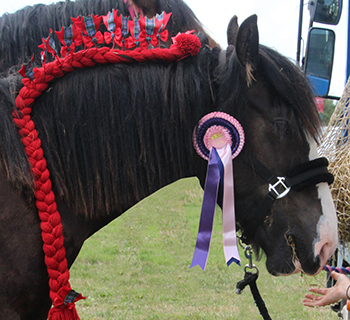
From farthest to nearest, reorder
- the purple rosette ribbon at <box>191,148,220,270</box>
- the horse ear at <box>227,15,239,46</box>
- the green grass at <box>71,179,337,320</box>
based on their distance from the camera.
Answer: the green grass at <box>71,179,337,320</box> < the horse ear at <box>227,15,239,46</box> < the purple rosette ribbon at <box>191,148,220,270</box>

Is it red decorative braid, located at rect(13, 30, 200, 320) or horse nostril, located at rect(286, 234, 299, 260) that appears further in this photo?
horse nostril, located at rect(286, 234, 299, 260)

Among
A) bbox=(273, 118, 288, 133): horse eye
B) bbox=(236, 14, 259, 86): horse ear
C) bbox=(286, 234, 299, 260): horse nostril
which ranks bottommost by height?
bbox=(286, 234, 299, 260): horse nostril

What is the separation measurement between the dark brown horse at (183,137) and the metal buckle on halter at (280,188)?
0.07 feet

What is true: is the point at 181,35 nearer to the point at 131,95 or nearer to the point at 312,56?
the point at 131,95

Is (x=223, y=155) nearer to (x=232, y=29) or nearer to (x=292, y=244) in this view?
(x=292, y=244)

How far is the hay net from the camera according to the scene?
214cm

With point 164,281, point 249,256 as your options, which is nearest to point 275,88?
point 249,256

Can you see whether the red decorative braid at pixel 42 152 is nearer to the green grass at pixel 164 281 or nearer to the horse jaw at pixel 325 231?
the horse jaw at pixel 325 231

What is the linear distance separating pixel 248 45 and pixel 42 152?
0.96m

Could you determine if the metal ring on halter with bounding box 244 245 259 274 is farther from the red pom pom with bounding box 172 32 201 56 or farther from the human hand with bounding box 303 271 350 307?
the red pom pom with bounding box 172 32 201 56

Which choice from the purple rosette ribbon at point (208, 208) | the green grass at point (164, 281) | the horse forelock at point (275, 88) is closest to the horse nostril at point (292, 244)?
the purple rosette ribbon at point (208, 208)

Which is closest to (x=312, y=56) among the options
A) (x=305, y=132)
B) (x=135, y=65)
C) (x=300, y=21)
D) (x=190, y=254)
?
(x=300, y=21)

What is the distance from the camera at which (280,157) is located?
162 cm

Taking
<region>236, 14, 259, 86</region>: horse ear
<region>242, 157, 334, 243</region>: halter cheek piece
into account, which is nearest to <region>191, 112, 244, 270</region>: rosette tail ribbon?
<region>242, 157, 334, 243</region>: halter cheek piece
